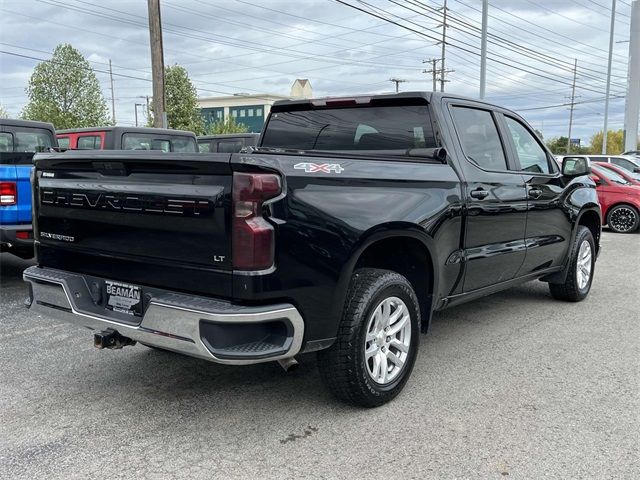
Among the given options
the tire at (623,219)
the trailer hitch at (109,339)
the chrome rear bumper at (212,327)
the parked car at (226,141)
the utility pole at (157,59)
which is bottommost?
the tire at (623,219)

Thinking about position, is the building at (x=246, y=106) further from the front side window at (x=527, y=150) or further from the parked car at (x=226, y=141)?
the front side window at (x=527, y=150)

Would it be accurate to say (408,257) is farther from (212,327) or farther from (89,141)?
(89,141)

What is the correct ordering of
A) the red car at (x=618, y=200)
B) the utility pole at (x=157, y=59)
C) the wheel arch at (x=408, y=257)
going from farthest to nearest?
the utility pole at (x=157, y=59) → the red car at (x=618, y=200) → the wheel arch at (x=408, y=257)

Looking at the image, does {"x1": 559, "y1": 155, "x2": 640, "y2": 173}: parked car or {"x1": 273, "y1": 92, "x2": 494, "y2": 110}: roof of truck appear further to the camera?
{"x1": 559, "y1": 155, "x2": 640, "y2": 173}: parked car

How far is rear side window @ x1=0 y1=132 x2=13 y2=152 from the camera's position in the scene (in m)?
7.36

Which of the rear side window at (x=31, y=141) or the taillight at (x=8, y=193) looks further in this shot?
the rear side window at (x=31, y=141)

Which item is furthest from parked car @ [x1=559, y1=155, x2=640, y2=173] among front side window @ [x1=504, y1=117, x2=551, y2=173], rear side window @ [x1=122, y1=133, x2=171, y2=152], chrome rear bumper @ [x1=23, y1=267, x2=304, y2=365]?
chrome rear bumper @ [x1=23, y1=267, x2=304, y2=365]

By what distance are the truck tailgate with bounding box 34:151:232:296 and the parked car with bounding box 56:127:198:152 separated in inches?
243

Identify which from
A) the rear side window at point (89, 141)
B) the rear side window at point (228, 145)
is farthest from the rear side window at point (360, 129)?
the rear side window at point (228, 145)

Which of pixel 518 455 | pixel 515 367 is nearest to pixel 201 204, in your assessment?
pixel 518 455

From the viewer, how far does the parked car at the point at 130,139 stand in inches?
389

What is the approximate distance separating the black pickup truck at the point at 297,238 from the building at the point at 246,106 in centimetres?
8350

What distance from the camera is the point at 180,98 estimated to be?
44.0 meters

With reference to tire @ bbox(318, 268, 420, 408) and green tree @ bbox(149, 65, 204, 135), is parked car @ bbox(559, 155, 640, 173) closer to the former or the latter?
tire @ bbox(318, 268, 420, 408)
